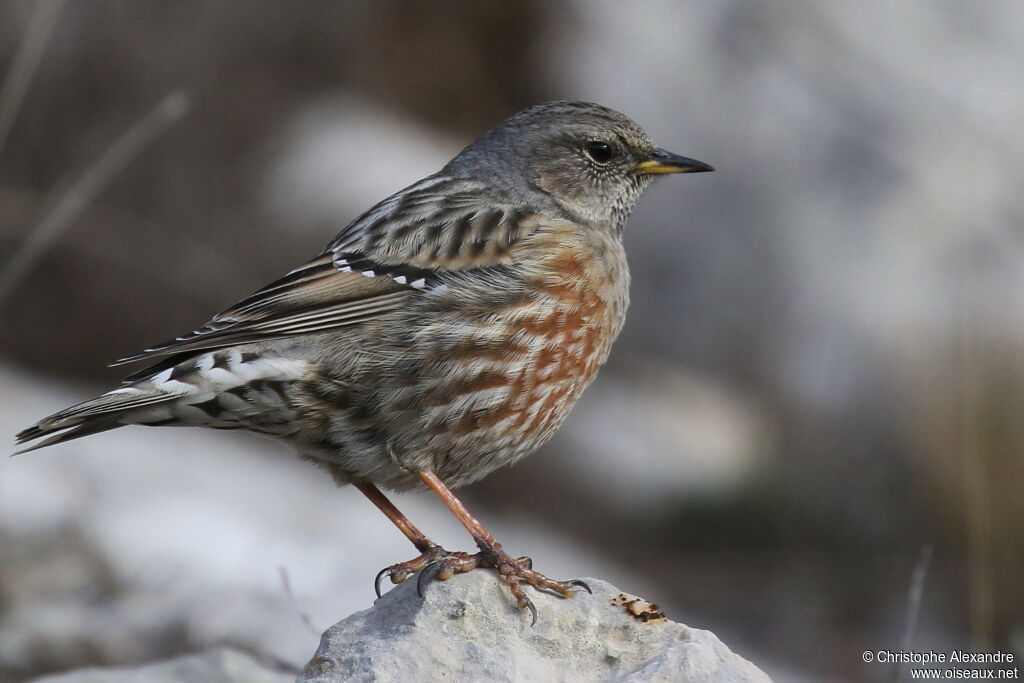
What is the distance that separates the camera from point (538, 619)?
11.5 feet

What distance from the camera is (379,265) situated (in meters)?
4.16

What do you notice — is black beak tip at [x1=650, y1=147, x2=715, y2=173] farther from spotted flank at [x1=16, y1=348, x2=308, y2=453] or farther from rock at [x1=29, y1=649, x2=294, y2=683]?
rock at [x1=29, y1=649, x2=294, y2=683]

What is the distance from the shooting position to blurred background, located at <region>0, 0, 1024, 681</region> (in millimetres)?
6750

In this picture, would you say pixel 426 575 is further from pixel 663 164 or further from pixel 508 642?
pixel 663 164

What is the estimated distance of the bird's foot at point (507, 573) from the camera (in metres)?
3.54

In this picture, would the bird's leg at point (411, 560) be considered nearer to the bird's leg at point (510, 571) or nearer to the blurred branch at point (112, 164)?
the bird's leg at point (510, 571)

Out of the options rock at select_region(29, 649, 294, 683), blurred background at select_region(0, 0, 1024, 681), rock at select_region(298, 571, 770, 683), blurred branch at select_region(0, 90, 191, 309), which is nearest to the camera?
rock at select_region(298, 571, 770, 683)

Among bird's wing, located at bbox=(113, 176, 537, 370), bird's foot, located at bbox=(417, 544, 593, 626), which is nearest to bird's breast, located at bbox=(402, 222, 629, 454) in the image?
bird's wing, located at bbox=(113, 176, 537, 370)

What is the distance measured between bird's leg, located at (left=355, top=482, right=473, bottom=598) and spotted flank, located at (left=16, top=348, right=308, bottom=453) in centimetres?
55

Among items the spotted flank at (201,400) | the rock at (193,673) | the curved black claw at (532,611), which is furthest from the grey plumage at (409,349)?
the rock at (193,673)

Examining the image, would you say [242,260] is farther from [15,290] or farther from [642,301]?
[642,301]

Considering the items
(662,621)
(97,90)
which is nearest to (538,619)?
Answer: (662,621)

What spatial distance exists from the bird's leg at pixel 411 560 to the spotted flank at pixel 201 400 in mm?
547

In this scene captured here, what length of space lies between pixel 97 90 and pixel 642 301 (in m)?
3.46
